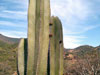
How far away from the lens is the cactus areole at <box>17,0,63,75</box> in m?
3.13

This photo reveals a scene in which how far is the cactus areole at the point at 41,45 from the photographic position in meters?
3.13

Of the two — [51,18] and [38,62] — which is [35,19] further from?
[38,62]

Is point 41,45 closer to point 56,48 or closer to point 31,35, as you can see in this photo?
point 31,35

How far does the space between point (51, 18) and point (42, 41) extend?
0.58m

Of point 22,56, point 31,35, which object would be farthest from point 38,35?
point 22,56

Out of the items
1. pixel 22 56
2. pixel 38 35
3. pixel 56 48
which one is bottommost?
pixel 22 56

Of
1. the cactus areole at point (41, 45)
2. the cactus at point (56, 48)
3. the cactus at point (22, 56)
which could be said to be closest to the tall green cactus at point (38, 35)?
the cactus areole at point (41, 45)

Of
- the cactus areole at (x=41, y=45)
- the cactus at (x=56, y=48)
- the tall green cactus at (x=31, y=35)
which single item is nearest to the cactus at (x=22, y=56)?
the cactus areole at (x=41, y=45)

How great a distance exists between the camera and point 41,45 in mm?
3146

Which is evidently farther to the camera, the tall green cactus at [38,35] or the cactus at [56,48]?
the cactus at [56,48]

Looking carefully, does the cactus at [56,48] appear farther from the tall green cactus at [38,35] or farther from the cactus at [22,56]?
the cactus at [22,56]

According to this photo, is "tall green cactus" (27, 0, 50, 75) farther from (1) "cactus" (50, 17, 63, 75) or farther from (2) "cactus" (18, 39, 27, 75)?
(2) "cactus" (18, 39, 27, 75)

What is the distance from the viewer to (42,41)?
3170mm

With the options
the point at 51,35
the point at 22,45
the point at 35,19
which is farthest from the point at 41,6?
the point at 22,45
